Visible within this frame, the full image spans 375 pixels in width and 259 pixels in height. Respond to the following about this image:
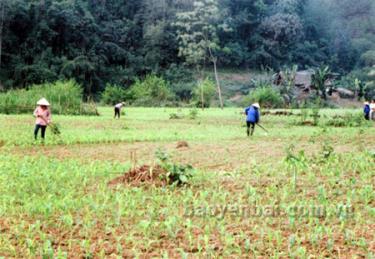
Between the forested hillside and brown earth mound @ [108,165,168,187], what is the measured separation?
41.2 m

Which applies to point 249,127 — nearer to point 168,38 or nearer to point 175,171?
point 175,171

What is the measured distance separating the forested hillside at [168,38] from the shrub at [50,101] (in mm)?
20218

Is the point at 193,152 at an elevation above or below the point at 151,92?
below

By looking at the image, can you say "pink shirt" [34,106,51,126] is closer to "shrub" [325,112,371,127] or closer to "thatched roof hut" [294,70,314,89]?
"shrub" [325,112,371,127]

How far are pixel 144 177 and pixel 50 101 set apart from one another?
83.8 ft

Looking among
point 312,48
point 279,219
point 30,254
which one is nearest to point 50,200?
point 30,254

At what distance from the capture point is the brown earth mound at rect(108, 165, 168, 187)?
8719 millimetres

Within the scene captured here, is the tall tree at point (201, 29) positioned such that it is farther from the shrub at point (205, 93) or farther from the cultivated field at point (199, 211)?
the cultivated field at point (199, 211)

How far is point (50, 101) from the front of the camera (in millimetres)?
33062

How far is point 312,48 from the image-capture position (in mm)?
82438

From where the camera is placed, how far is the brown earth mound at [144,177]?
28.6 feet

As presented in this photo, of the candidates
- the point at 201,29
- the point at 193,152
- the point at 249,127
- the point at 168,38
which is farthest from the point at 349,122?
the point at 168,38

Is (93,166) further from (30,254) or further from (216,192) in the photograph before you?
(30,254)

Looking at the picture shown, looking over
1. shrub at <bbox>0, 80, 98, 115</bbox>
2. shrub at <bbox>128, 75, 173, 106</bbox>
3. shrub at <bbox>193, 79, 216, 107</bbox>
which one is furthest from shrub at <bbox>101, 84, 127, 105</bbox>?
shrub at <bbox>0, 80, 98, 115</bbox>
